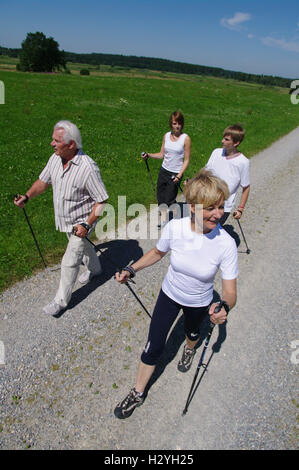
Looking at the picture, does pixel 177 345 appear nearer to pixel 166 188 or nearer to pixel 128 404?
pixel 128 404

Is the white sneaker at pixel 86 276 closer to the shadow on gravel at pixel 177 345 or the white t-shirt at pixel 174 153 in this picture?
the shadow on gravel at pixel 177 345

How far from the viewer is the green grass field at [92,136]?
273 inches

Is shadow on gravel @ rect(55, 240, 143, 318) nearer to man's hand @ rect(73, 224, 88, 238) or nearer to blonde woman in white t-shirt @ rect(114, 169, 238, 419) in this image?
man's hand @ rect(73, 224, 88, 238)

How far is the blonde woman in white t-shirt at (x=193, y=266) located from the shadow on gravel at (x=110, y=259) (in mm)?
2065

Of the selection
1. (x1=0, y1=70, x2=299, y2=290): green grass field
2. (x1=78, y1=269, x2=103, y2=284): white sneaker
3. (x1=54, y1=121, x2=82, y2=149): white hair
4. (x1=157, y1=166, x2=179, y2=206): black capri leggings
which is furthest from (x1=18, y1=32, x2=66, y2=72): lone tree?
(x1=54, y1=121, x2=82, y2=149): white hair

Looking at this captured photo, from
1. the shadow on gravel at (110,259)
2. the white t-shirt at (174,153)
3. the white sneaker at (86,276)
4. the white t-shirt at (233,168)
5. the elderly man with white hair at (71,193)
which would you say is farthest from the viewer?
the white t-shirt at (174,153)

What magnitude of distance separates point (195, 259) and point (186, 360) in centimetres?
199

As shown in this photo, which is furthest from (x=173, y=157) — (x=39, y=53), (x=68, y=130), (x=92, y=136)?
(x=39, y=53)

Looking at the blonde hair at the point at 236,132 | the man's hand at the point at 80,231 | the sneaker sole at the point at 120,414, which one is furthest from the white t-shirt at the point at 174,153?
the sneaker sole at the point at 120,414

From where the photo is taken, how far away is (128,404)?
3.54 meters

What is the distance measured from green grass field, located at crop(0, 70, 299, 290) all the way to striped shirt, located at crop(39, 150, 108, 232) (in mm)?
2028

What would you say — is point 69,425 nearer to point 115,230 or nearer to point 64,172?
point 64,172

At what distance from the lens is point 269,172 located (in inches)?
525
